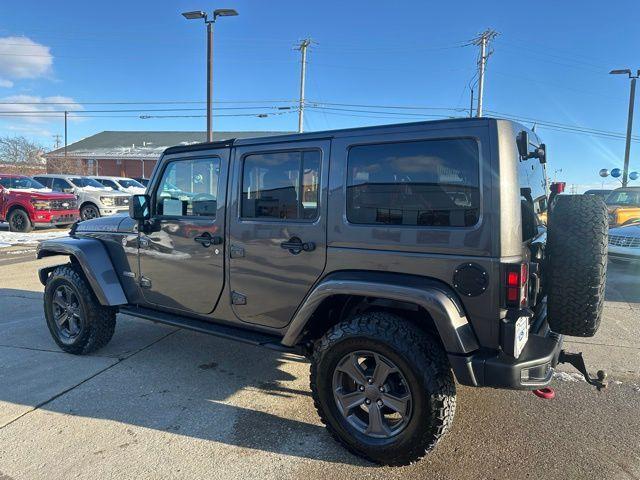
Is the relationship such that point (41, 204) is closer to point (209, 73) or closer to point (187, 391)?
point (209, 73)

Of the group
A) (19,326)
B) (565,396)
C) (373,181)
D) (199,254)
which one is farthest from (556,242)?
(19,326)

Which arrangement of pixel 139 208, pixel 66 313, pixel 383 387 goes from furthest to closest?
pixel 66 313 → pixel 139 208 → pixel 383 387

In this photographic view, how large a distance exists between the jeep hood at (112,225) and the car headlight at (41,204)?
1092cm

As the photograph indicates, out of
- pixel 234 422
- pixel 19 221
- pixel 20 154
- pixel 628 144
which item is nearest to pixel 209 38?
pixel 19 221

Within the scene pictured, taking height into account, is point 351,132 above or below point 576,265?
above

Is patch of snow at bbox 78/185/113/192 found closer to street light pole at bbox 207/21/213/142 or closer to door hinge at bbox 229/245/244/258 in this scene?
street light pole at bbox 207/21/213/142

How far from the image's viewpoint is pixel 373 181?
9.11 ft

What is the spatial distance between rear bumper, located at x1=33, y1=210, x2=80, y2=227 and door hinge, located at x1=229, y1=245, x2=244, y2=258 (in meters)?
12.9

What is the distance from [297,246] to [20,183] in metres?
15.0

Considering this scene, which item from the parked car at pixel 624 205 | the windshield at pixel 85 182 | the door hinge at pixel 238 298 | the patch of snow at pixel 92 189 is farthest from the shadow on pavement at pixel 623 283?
the windshield at pixel 85 182

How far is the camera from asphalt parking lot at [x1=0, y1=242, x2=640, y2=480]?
8.63 ft

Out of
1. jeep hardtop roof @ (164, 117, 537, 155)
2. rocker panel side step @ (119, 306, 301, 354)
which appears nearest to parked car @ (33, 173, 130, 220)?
rocker panel side step @ (119, 306, 301, 354)

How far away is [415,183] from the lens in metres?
2.62

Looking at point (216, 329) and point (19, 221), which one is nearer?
point (216, 329)
